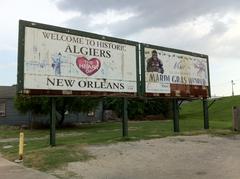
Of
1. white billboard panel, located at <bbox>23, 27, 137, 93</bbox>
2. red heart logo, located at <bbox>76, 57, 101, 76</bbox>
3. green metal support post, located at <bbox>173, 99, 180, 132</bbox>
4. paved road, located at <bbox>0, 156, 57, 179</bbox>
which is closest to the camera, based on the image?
paved road, located at <bbox>0, 156, 57, 179</bbox>

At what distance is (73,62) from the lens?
19656mm

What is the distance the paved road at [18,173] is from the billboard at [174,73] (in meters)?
10.0

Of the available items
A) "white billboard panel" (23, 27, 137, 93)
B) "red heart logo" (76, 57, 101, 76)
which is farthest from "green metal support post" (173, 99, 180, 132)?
"red heart logo" (76, 57, 101, 76)

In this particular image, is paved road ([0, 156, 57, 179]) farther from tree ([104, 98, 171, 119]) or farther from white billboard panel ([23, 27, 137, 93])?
tree ([104, 98, 171, 119])

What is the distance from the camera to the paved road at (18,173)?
12531 mm

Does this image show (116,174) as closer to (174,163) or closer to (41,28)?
(174,163)

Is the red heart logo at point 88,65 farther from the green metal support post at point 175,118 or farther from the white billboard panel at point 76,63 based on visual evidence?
the green metal support post at point 175,118

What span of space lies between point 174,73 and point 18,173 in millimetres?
13572

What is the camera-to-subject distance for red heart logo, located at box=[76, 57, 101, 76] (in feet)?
65.3

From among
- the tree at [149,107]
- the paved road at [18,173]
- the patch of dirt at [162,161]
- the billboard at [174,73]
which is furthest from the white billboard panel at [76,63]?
the tree at [149,107]

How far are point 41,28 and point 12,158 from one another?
17.3ft

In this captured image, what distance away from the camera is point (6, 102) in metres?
44.8

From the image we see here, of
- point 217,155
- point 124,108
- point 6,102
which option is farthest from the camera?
point 6,102

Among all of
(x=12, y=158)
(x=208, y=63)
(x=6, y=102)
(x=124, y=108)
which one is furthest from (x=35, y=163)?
(x=6, y=102)
